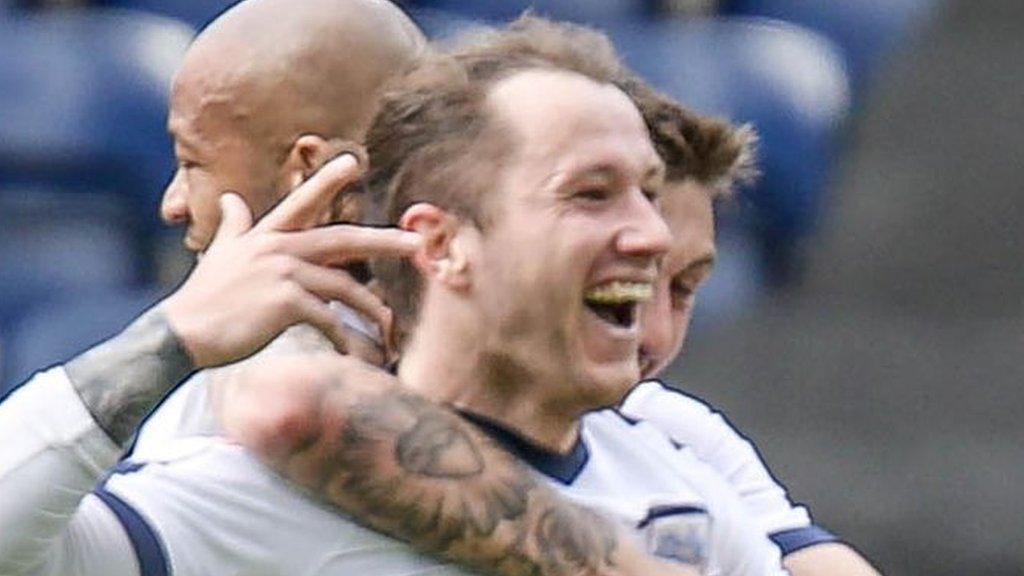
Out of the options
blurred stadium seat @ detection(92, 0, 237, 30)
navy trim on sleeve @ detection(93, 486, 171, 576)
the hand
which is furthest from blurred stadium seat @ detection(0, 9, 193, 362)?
the hand

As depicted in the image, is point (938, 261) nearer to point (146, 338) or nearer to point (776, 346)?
point (776, 346)

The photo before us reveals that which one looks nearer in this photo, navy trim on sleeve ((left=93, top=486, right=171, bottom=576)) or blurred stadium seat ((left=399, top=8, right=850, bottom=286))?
navy trim on sleeve ((left=93, top=486, right=171, bottom=576))

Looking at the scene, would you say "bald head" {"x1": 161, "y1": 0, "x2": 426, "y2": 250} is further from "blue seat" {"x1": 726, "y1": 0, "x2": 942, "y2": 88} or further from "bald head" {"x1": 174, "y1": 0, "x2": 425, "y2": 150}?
"blue seat" {"x1": 726, "y1": 0, "x2": 942, "y2": 88}

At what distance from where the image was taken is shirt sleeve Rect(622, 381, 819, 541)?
2.52 meters

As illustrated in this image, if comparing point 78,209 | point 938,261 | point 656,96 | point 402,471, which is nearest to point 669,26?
point 938,261

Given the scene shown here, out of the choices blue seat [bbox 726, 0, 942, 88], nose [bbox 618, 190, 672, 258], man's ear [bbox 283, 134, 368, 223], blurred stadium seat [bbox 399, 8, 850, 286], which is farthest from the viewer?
blue seat [bbox 726, 0, 942, 88]

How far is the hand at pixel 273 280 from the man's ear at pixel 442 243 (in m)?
0.25

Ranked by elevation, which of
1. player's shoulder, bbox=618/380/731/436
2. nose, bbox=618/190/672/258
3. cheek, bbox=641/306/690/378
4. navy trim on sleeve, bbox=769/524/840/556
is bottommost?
navy trim on sleeve, bbox=769/524/840/556

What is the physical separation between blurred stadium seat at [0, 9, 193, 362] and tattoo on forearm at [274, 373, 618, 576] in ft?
8.09

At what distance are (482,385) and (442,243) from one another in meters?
0.10

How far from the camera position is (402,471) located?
2.12 m

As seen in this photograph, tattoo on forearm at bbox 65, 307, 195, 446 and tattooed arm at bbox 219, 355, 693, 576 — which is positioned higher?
tattoo on forearm at bbox 65, 307, 195, 446

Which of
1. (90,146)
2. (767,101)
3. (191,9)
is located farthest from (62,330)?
(767,101)

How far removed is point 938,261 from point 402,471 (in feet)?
9.25
